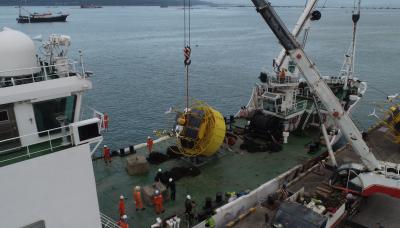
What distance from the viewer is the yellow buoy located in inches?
706

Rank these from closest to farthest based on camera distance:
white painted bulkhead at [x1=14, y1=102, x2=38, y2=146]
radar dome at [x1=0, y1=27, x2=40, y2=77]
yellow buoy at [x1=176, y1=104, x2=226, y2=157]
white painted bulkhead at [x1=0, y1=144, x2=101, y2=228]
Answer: white painted bulkhead at [x1=0, y1=144, x2=101, y2=228] < white painted bulkhead at [x1=14, y1=102, x2=38, y2=146] < radar dome at [x1=0, y1=27, x2=40, y2=77] < yellow buoy at [x1=176, y1=104, x2=226, y2=157]

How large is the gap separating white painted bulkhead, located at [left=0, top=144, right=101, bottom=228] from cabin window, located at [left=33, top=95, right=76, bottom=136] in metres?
1.08

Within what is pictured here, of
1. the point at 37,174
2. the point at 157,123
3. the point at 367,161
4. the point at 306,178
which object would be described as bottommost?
the point at 157,123

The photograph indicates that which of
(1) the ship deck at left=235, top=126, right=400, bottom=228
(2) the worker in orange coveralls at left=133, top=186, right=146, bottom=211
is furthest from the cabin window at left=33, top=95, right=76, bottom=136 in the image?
(1) the ship deck at left=235, top=126, right=400, bottom=228

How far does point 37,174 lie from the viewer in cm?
873

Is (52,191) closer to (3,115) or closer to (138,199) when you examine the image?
(3,115)

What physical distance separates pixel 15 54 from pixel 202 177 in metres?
11.0

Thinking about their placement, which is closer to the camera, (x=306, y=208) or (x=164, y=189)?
(x=306, y=208)

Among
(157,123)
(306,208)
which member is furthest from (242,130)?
(157,123)

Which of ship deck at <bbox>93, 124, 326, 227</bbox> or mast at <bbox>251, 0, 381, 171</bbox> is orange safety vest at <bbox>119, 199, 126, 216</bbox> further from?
mast at <bbox>251, 0, 381, 171</bbox>

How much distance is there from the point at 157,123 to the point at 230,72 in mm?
24617

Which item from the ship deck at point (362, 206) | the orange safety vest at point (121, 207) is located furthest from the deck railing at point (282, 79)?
the orange safety vest at point (121, 207)

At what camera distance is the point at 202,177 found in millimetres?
17766

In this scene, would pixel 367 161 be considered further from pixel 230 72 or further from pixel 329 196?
pixel 230 72
